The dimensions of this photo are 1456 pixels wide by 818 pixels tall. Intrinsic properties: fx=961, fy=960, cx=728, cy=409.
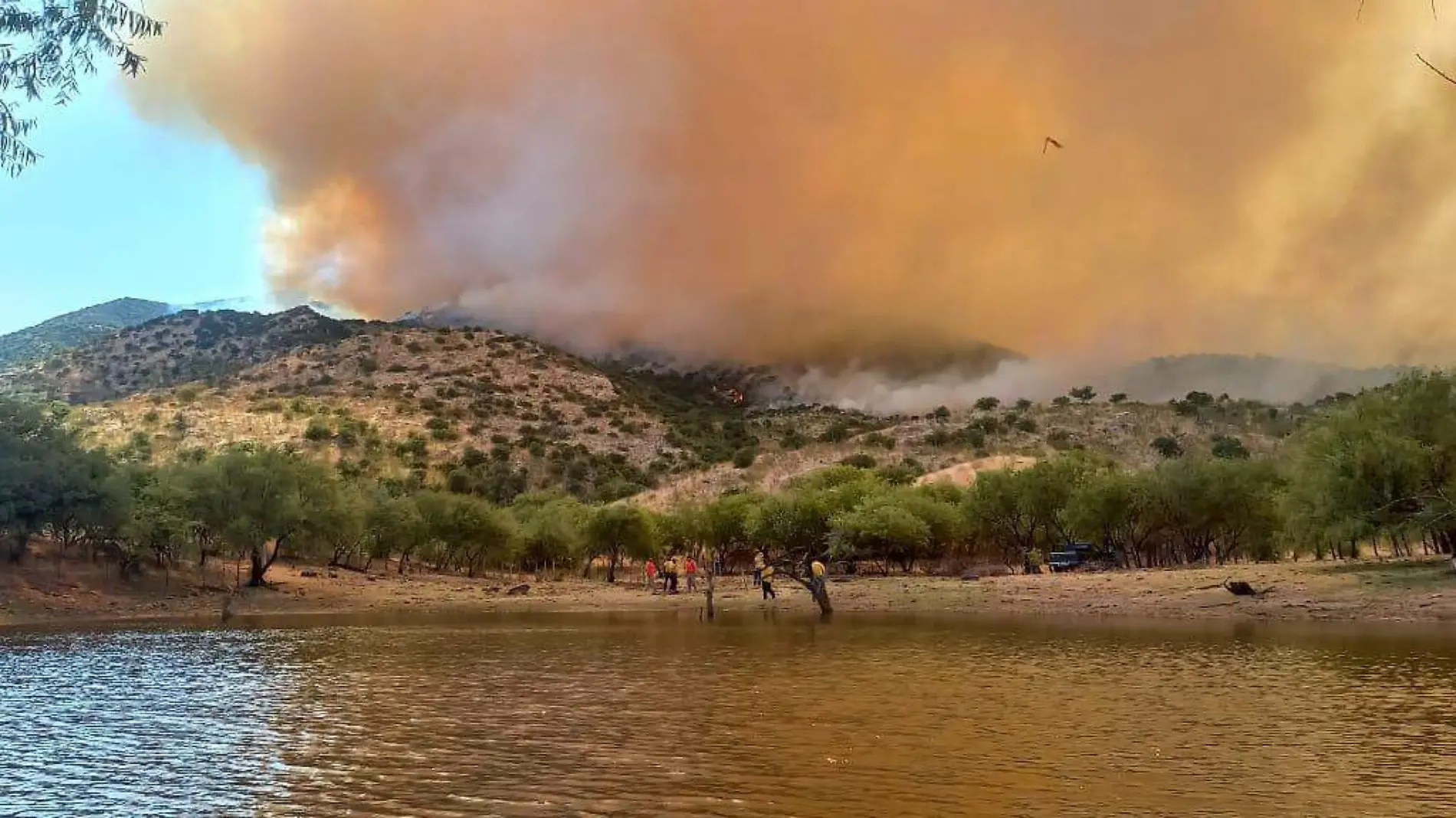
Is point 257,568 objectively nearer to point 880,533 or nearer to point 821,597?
point 821,597

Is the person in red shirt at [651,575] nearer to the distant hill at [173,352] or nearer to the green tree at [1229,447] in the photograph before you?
the green tree at [1229,447]

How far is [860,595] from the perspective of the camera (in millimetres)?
60906

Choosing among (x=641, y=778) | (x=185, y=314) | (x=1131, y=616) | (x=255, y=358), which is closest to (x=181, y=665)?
(x=641, y=778)

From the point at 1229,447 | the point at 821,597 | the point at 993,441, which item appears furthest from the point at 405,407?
the point at 1229,447

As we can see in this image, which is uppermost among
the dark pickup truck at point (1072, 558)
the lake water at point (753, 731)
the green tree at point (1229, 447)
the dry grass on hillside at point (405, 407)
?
the dry grass on hillside at point (405, 407)

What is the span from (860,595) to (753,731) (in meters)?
43.6

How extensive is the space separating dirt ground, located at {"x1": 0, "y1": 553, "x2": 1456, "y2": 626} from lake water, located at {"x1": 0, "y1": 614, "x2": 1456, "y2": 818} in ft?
36.4

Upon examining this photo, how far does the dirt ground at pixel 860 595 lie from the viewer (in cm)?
4297

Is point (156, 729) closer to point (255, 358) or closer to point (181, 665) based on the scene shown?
point (181, 665)

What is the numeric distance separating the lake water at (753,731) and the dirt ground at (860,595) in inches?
437

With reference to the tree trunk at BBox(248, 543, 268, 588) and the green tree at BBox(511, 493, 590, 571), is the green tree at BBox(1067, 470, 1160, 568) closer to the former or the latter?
the green tree at BBox(511, 493, 590, 571)

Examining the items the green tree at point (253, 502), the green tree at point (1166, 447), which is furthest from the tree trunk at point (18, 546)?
the green tree at point (1166, 447)

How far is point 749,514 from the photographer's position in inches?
3669

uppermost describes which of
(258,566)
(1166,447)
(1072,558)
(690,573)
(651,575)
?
(1166,447)
